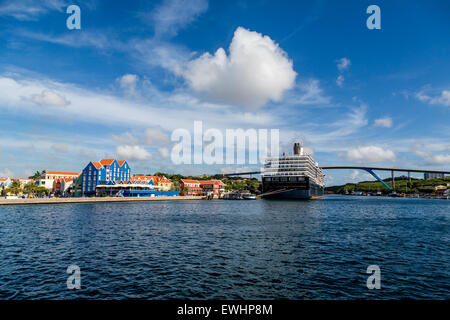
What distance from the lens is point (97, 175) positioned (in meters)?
137

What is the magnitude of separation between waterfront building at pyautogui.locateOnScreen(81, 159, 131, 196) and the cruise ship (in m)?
81.1

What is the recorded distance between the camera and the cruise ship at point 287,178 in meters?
114

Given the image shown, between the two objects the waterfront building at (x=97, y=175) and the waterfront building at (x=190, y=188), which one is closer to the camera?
the waterfront building at (x=97, y=175)

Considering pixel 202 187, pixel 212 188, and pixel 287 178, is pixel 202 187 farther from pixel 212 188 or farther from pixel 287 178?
pixel 287 178

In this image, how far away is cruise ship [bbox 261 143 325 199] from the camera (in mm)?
114438

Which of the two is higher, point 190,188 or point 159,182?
point 159,182

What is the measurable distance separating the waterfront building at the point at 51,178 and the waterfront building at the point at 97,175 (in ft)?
133

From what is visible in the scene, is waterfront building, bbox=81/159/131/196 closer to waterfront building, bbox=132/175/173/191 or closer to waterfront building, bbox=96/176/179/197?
waterfront building, bbox=96/176/179/197

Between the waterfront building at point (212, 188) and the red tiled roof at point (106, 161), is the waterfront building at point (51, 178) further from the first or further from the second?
the waterfront building at point (212, 188)

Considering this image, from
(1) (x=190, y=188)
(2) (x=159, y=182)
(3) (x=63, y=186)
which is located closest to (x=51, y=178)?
(3) (x=63, y=186)

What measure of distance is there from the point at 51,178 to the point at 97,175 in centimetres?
5705

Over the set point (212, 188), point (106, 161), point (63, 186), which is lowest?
point (212, 188)

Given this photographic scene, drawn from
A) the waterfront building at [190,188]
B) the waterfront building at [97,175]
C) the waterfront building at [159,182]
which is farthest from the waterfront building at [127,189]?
the waterfront building at [190,188]

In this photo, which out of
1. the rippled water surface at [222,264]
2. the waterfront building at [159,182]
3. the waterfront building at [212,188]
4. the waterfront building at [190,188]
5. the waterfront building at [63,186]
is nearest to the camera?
the rippled water surface at [222,264]
